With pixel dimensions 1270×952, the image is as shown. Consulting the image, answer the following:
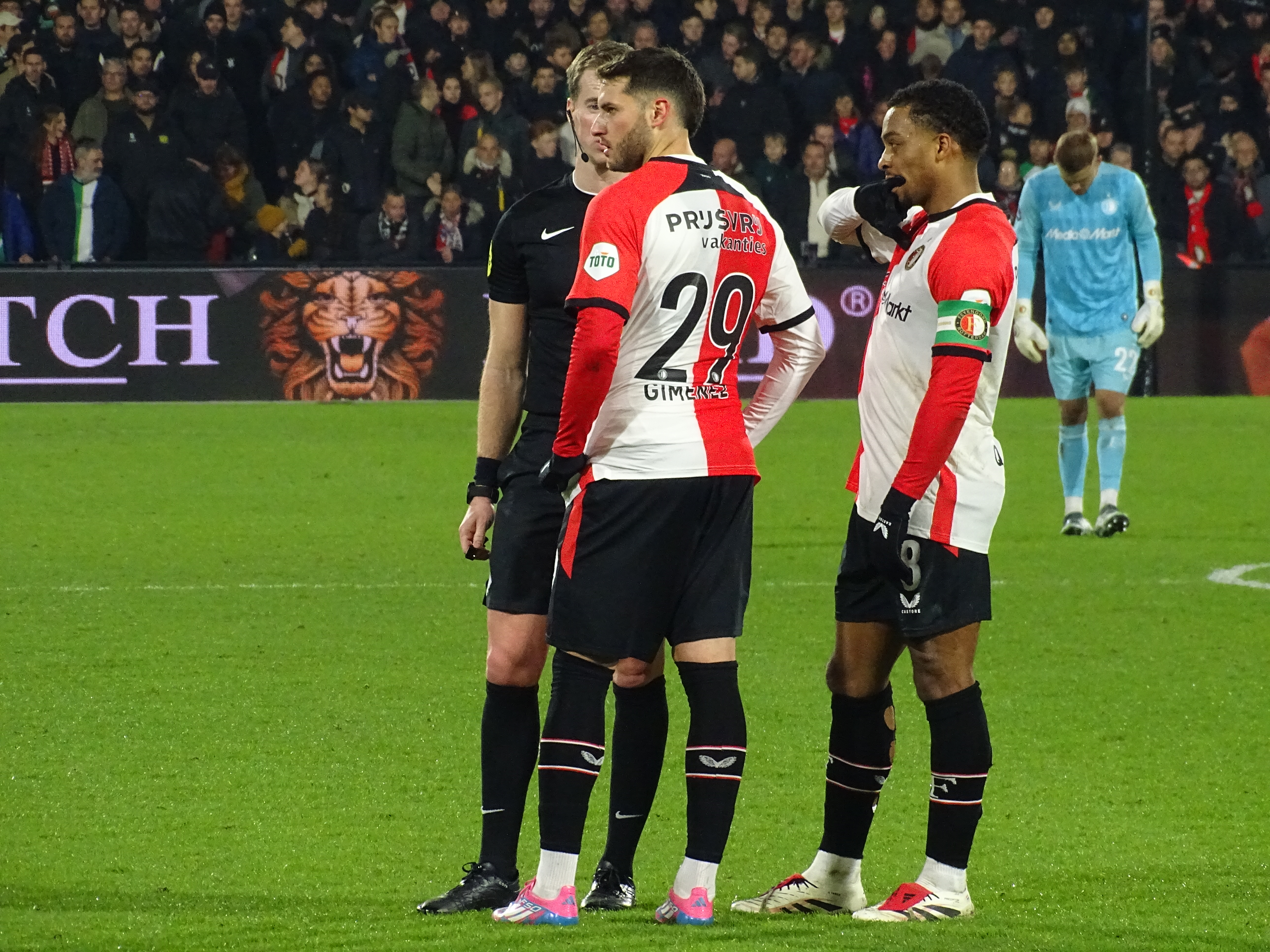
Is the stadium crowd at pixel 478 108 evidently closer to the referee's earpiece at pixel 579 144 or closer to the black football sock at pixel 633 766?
the referee's earpiece at pixel 579 144

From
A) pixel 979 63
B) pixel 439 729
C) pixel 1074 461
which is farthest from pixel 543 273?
pixel 979 63

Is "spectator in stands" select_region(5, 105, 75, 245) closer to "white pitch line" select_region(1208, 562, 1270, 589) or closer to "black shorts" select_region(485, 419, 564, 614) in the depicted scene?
"white pitch line" select_region(1208, 562, 1270, 589)

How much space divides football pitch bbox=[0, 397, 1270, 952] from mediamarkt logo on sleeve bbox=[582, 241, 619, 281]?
1.15 meters

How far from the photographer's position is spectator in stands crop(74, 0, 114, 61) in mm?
16875

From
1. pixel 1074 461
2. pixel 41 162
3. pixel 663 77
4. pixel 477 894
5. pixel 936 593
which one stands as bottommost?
pixel 477 894

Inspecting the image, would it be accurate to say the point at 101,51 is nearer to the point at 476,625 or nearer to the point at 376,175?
the point at 376,175

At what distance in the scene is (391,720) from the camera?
5711 millimetres

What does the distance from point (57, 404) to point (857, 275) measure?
5.99 metres

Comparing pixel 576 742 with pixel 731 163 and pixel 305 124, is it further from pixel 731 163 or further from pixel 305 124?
pixel 305 124

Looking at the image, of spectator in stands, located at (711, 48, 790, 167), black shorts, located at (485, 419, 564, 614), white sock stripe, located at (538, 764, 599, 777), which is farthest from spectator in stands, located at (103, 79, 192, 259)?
white sock stripe, located at (538, 764, 599, 777)

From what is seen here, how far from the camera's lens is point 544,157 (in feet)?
52.5

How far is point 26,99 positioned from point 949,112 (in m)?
13.9

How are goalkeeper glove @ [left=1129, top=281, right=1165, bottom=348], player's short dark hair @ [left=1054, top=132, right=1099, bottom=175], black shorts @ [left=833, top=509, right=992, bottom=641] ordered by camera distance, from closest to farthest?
black shorts @ [left=833, top=509, right=992, bottom=641]
player's short dark hair @ [left=1054, top=132, right=1099, bottom=175]
goalkeeper glove @ [left=1129, top=281, right=1165, bottom=348]

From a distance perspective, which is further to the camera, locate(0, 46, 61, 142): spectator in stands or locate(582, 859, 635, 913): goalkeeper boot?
locate(0, 46, 61, 142): spectator in stands
